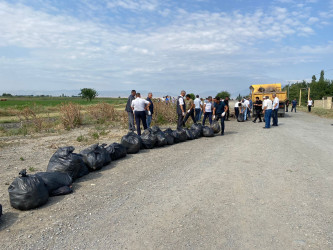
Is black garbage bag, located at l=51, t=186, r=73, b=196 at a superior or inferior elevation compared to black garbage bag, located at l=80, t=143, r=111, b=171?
inferior

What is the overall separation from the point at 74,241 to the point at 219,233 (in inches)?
68.1

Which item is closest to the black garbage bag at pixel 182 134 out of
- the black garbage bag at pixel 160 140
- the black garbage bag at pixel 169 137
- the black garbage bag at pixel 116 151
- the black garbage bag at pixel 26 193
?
the black garbage bag at pixel 169 137

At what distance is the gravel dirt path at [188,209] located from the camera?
322cm

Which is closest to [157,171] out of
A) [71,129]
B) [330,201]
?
[330,201]

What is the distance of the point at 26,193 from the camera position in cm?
399

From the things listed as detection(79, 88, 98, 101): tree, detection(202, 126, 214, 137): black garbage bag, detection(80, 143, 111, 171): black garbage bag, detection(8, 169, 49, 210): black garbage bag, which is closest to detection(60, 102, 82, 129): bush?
detection(202, 126, 214, 137): black garbage bag

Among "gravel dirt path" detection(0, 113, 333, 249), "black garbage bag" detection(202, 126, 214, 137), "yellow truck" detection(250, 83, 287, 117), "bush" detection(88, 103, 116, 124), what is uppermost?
"yellow truck" detection(250, 83, 287, 117)

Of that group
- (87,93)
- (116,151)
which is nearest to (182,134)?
(116,151)

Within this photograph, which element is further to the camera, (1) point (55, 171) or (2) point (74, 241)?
(1) point (55, 171)

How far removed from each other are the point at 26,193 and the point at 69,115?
1086 cm

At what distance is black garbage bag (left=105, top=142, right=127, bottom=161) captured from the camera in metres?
6.96

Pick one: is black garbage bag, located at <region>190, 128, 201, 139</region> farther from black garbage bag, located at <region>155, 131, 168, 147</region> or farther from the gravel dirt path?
the gravel dirt path

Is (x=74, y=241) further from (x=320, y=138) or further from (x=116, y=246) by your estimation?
(x=320, y=138)

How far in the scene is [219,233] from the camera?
3334 millimetres
